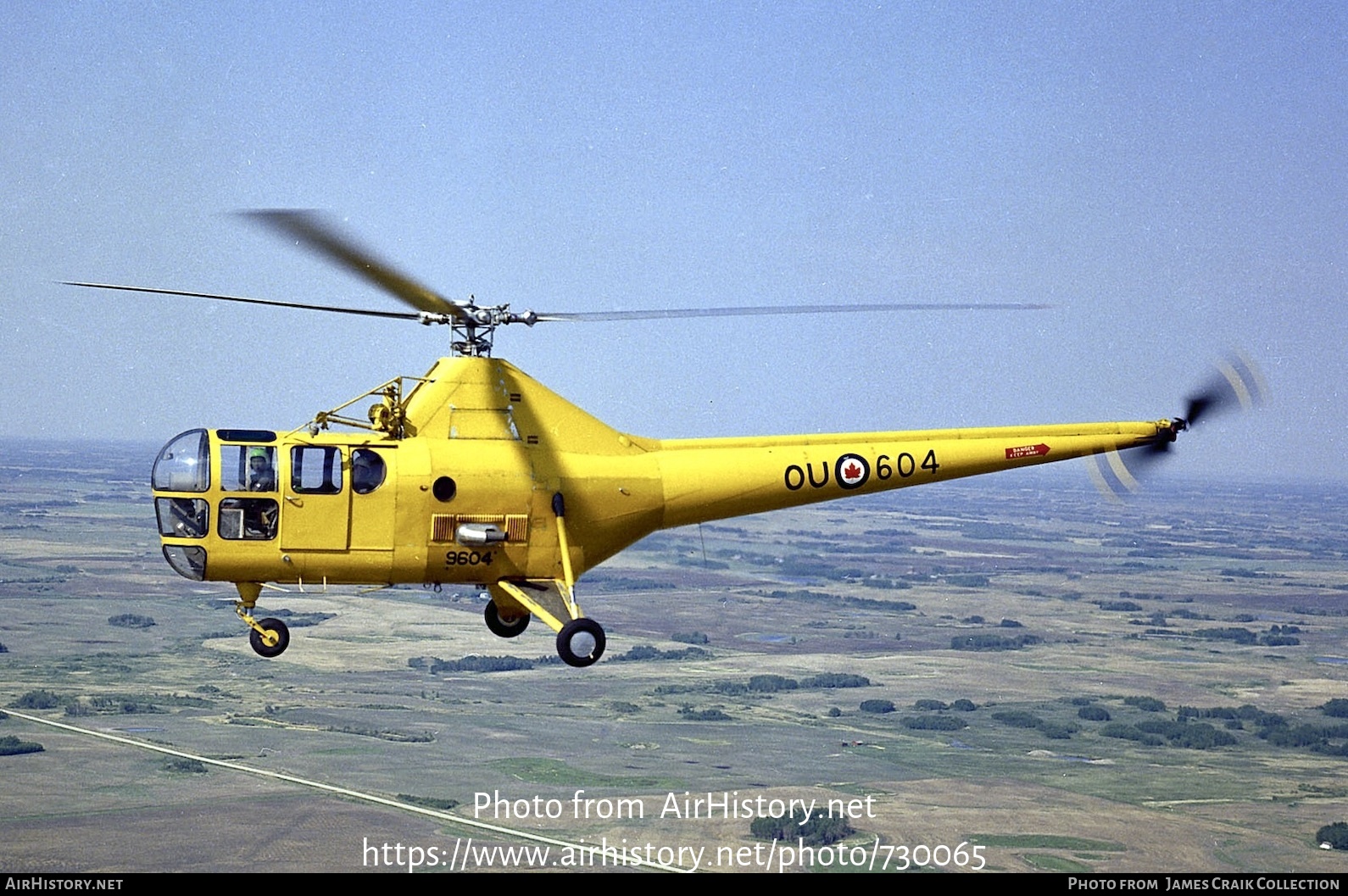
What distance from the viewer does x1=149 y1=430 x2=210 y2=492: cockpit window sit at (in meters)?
21.0

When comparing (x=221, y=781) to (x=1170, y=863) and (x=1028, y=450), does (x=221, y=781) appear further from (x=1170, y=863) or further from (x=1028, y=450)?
(x=1028, y=450)

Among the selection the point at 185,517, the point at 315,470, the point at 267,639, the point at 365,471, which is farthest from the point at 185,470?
the point at 267,639

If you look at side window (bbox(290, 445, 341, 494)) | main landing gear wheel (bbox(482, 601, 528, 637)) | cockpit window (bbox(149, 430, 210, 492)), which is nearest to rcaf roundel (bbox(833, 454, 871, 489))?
main landing gear wheel (bbox(482, 601, 528, 637))

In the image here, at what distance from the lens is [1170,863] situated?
10206 cm

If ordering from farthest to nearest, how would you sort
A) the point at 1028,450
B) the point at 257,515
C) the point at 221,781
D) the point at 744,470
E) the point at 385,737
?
the point at 385,737, the point at 221,781, the point at 1028,450, the point at 744,470, the point at 257,515

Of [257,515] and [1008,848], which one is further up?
[257,515]

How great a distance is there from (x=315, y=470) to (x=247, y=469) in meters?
0.87

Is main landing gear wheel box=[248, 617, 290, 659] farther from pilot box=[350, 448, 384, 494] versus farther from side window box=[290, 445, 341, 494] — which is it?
pilot box=[350, 448, 384, 494]

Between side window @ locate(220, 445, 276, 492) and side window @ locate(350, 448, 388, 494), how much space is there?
3.36ft

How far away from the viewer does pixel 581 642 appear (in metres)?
20.9

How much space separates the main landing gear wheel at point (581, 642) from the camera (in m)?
20.8

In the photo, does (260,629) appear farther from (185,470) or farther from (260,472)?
(185,470)
